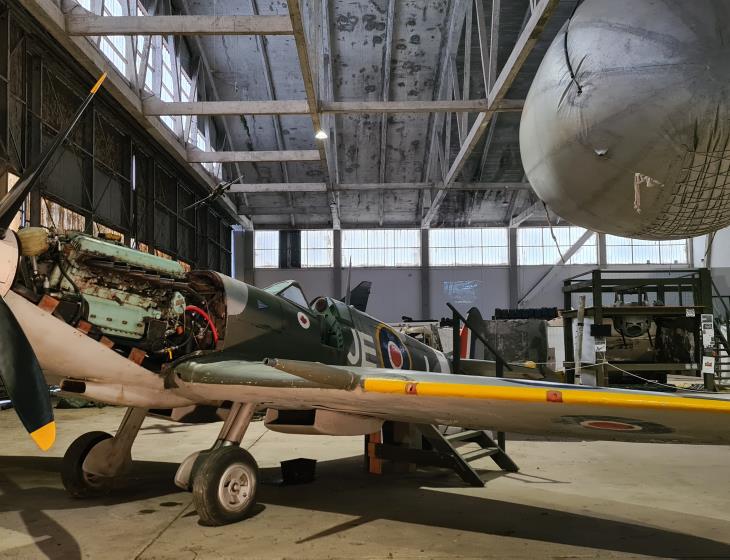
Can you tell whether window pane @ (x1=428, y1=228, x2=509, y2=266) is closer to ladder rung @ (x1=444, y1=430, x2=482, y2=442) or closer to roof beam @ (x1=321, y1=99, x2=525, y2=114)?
roof beam @ (x1=321, y1=99, x2=525, y2=114)

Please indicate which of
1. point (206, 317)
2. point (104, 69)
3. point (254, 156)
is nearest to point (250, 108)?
point (104, 69)

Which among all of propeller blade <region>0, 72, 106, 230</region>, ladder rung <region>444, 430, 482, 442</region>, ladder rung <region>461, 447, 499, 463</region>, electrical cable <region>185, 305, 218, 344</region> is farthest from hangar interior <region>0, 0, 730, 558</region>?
propeller blade <region>0, 72, 106, 230</region>

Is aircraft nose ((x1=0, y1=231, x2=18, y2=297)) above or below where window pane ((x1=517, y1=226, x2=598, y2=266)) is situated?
below

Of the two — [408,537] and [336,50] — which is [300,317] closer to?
[408,537]

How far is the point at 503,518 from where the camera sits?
4.38 metres

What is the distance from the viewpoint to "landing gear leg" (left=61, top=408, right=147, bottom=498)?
192 inches

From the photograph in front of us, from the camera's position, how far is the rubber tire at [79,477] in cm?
487

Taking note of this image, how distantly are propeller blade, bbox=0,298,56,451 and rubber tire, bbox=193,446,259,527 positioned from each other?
1035mm

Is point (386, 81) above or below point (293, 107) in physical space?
above

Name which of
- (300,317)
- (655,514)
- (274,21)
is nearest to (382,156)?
(274,21)

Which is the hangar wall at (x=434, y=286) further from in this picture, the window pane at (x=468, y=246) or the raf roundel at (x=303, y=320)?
the raf roundel at (x=303, y=320)

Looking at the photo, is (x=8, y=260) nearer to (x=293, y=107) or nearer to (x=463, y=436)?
(x=463, y=436)

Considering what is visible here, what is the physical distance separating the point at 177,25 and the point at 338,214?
1980 centimetres

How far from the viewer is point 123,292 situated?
4266 mm
